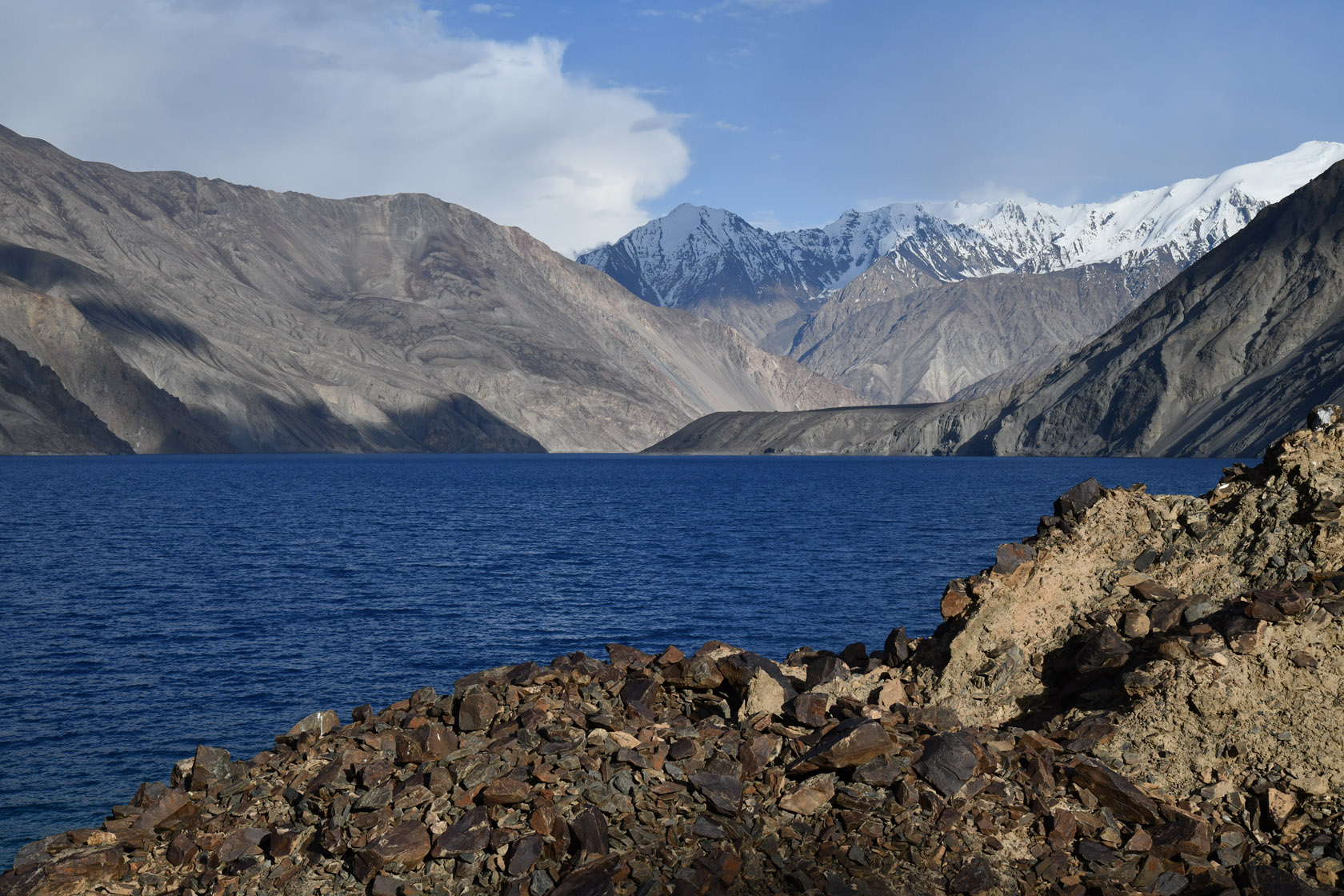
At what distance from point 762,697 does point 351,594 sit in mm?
30971

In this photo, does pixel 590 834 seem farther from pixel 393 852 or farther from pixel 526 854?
pixel 393 852

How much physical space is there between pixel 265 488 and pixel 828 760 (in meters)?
108

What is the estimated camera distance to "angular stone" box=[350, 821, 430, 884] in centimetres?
1141

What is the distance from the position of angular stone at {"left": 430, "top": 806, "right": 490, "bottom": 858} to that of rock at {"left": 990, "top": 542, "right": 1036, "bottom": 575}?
8.36 m

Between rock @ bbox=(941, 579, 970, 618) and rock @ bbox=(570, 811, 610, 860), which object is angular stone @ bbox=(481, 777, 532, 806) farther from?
rock @ bbox=(941, 579, 970, 618)

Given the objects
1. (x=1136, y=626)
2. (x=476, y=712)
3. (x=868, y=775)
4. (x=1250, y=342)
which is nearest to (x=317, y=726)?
(x=476, y=712)

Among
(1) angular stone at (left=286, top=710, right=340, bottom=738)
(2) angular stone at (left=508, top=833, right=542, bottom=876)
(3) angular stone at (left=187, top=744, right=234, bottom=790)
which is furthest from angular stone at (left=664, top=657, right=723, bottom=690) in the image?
Result: (3) angular stone at (left=187, top=744, right=234, bottom=790)

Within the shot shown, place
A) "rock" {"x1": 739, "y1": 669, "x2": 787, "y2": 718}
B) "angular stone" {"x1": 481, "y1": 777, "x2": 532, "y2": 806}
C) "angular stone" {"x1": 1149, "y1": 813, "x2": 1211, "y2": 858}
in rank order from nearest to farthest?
"angular stone" {"x1": 1149, "y1": 813, "x2": 1211, "y2": 858} → "angular stone" {"x1": 481, "y1": 777, "x2": 532, "y2": 806} → "rock" {"x1": 739, "y1": 669, "x2": 787, "y2": 718}

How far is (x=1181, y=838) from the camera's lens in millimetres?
11195

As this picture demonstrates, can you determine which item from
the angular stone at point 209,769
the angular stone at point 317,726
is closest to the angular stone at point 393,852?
the angular stone at point 209,769

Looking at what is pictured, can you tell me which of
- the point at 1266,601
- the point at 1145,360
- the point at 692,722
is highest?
the point at 1145,360

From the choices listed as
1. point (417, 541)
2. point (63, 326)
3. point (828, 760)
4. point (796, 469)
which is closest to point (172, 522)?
point (417, 541)

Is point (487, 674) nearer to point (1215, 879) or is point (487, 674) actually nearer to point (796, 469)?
point (1215, 879)

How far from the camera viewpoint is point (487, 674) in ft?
53.6
